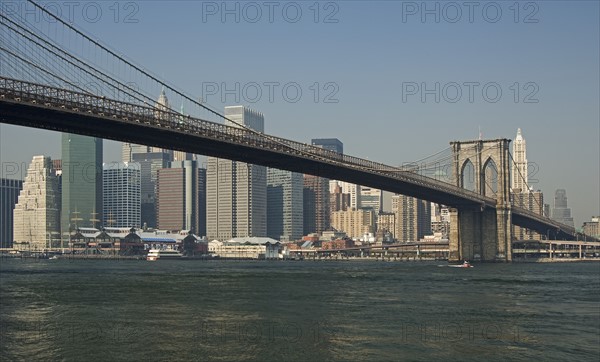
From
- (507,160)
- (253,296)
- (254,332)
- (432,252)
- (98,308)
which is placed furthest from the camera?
(432,252)

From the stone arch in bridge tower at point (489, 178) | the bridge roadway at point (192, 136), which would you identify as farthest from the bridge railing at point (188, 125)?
the stone arch in bridge tower at point (489, 178)

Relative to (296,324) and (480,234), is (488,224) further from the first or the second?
(296,324)

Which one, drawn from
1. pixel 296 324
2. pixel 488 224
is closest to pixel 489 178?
pixel 488 224

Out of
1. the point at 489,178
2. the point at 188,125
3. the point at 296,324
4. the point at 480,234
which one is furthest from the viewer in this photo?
the point at 489,178

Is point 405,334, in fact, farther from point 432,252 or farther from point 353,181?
point 432,252

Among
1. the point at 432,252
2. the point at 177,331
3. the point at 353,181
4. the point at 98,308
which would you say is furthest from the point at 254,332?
the point at 432,252

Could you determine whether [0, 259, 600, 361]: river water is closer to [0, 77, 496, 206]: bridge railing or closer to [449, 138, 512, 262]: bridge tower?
Result: [0, 77, 496, 206]: bridge railing

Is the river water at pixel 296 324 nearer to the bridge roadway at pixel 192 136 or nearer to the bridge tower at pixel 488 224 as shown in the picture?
the bridge roadway at pixel 192 136
